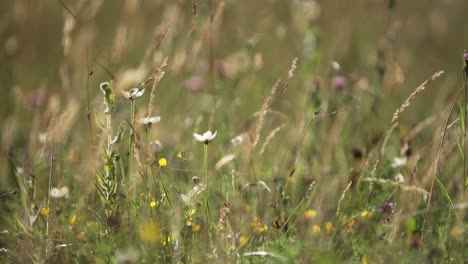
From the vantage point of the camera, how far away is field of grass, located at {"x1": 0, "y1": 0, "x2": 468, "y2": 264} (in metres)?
1.70

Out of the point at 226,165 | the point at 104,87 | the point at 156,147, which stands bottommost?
the point at 226,165

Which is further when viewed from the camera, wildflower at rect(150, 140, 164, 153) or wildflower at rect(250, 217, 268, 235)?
wildflower at rect(150, 140, 164, 153)

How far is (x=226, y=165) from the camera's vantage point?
7.72 feet

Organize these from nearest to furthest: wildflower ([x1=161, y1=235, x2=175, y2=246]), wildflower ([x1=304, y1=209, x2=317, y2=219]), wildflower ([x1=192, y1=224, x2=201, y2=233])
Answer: wildflower ([x1=161, y1=235, x2=175, y2=246]), wildflower ([x1=192, y1=224, x2=201, y2=233]), wildflower ([x1=304, y1=209, x2=317, y2=219])

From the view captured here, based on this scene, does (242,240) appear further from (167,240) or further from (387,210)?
(387,210)

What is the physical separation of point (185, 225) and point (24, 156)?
89cm

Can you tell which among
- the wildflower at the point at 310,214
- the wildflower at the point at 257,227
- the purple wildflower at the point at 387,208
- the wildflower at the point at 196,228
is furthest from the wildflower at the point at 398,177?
the wildflower at the point at 196,228

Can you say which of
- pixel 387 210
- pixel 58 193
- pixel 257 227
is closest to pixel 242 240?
pixel 257 227

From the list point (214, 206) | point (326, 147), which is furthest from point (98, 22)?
point (214, 206)

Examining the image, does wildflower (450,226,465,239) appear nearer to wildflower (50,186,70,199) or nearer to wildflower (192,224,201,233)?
wildflower (192,224,201,233)

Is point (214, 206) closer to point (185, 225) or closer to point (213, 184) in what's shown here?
point (213, 184)

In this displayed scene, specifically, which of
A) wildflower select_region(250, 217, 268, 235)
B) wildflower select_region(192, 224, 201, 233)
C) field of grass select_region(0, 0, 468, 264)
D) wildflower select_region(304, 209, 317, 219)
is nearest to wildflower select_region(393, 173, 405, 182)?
field of grass select_region(0, 0, 468, 264)

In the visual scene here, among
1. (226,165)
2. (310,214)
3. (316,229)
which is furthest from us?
(226,165)

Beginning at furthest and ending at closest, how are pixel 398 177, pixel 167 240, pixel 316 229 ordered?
pixel 398 177 → pixel 316 229 → pixel 167 240
